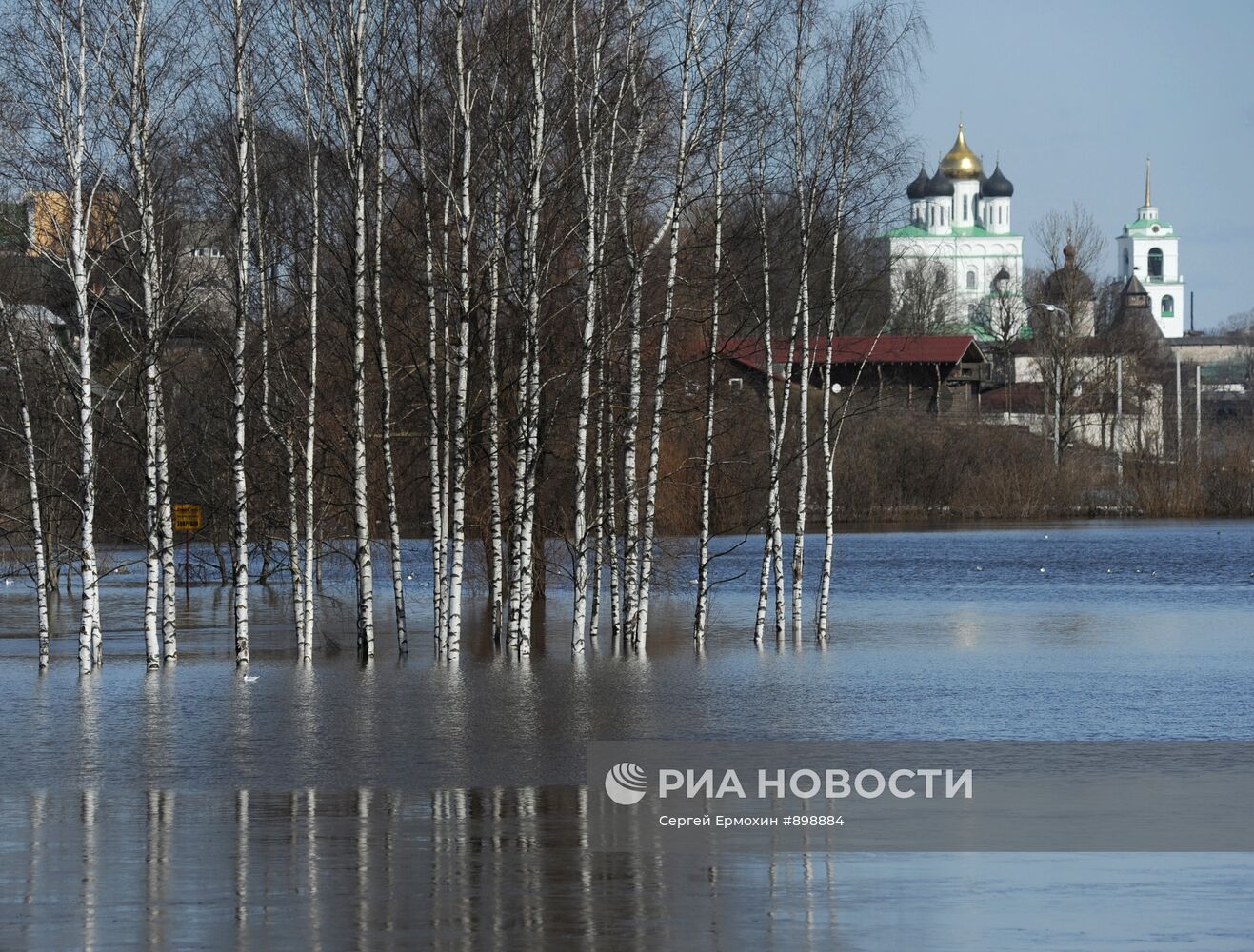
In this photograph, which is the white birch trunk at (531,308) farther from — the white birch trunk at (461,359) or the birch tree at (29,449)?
the birch tree at (29,449)

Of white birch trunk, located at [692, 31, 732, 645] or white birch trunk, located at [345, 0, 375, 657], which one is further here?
white birch trunk, located at [692, 31, 732, 645]

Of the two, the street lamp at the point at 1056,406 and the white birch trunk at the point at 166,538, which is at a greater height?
the street lamp at the point at 1056,406

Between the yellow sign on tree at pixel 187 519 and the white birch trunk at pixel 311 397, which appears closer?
the white birch trunk at pixel 311 397

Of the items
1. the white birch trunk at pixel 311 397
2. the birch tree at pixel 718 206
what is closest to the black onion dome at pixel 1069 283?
the birch tree at pixel 718 206

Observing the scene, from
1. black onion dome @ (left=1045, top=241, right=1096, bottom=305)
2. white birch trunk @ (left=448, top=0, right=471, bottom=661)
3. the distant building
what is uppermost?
black onion dome @ (left=1045, top=241, right=1096, bottom=305)

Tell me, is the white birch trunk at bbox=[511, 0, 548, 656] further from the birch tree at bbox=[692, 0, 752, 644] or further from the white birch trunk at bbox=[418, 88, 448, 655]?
the birch tree at bbox=[692, 0, 752, 644]

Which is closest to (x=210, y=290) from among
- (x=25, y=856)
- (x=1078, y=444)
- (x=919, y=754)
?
(x=919, y=754)

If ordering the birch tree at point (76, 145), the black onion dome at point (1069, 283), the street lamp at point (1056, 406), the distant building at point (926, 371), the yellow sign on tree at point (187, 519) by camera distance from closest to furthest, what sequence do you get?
the birch tree at point (76, 145), the yellow sign on tree at point (187, 519), the street lamp at point (1056, 406), the distant building at point (926, 371), the black onion dome at point (1069, 283)

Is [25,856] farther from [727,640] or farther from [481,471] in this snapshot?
[481,471]

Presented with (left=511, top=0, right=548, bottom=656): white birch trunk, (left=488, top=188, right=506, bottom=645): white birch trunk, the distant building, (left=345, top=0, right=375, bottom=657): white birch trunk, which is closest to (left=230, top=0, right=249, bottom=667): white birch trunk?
(left=345, top=0, right=375, bottom=657): white birch trunk

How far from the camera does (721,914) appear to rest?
8.99 m

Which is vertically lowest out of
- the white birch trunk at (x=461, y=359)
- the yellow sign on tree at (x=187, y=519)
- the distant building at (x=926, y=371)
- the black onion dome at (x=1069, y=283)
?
the yellow sign on tree at (x=187, y=519)

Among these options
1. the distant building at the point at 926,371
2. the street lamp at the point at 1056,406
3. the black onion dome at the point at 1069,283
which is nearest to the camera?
the street lamp at the point at 1056,406

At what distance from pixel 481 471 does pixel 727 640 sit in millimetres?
6789
